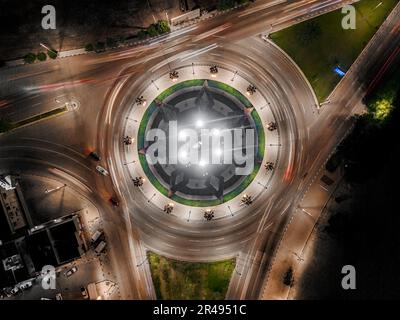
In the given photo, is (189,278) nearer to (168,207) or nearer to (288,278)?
(168,207)

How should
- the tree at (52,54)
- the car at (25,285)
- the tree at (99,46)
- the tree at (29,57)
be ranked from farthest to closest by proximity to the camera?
the tree at (52,54) → the tree at (99,46) → the tree at (29,57) → the car at (25,285)

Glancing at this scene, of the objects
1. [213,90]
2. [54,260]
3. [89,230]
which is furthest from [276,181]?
[54,260]

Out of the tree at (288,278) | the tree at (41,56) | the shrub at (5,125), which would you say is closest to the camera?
the tree at (288,278)

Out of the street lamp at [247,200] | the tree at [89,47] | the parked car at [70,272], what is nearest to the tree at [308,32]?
the street lamp at [247,200]

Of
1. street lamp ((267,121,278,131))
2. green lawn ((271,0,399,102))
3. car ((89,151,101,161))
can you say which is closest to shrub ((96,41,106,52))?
car ((89,151,101,161))

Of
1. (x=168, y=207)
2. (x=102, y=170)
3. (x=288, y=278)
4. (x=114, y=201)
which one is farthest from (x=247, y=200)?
(x=102, y=170)

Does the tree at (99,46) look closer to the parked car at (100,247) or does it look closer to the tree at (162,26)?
the tree at (162,26)

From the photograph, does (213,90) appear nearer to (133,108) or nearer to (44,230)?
(133,108)

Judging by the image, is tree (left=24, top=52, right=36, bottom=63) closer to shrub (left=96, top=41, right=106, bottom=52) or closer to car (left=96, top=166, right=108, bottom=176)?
shrub (left=96, top=41, right=106, bottom=52)
